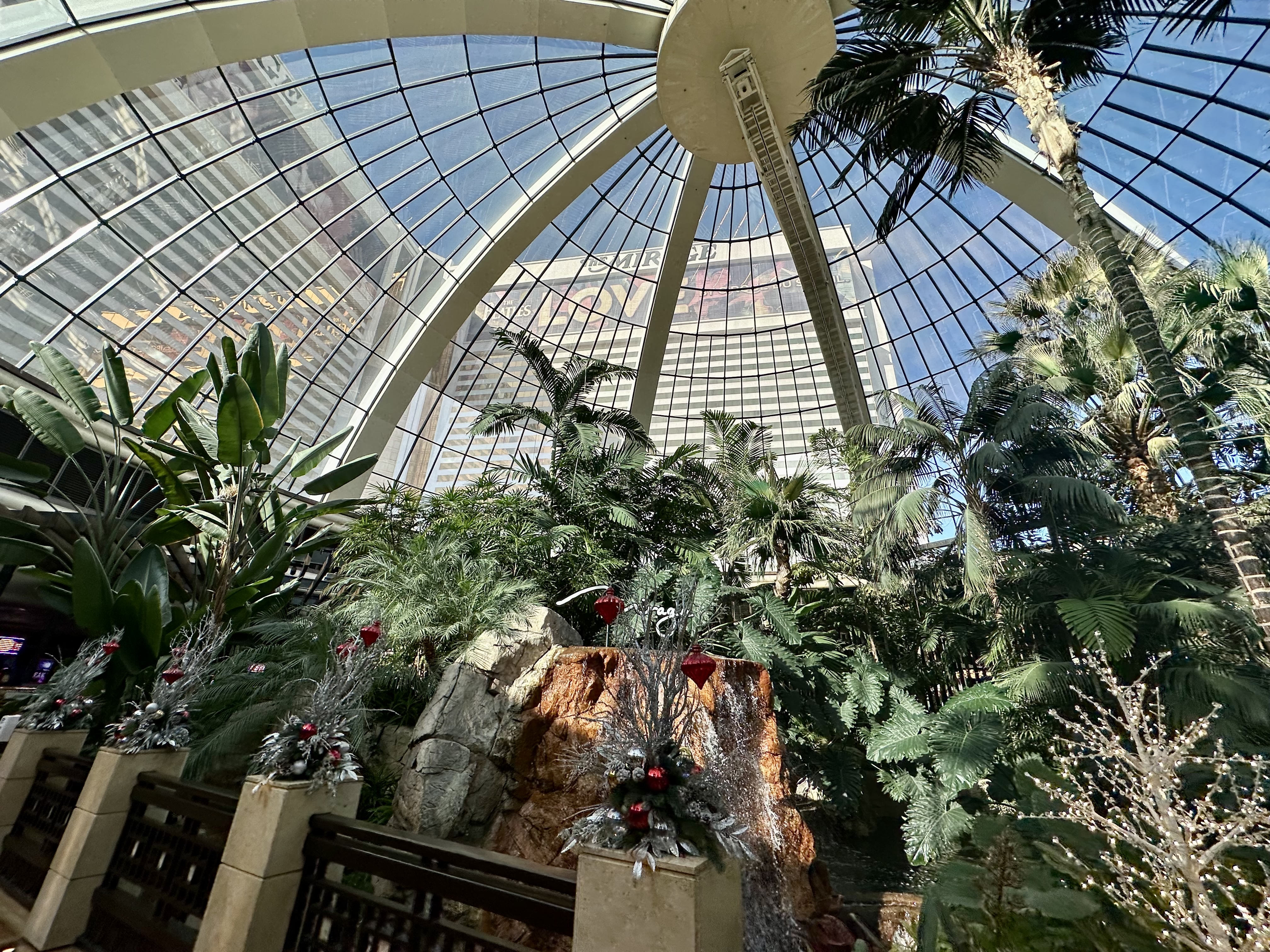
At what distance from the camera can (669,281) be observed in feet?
61.9

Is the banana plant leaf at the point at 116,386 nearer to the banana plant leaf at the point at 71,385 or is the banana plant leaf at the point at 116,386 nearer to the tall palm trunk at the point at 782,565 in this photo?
the banana plant leaf at the point at 71,385

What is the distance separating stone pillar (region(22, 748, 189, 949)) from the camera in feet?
14.3

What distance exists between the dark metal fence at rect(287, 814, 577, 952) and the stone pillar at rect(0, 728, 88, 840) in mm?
3971

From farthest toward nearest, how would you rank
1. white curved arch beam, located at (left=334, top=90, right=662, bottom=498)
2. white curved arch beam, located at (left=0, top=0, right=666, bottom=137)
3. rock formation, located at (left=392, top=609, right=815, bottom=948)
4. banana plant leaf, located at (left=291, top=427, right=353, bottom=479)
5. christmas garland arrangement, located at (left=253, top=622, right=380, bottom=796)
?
white curved arch beam, located at (left=334, top=90, right=662, bottom=498) < banana plant leaf, located at (left=291, top=427, right=353, bottom=479) < white curved arch beam, located at (left=0, top=0, right=666, bottom=137) < rock formation, located at (left=392, top=609, right=815, bottom=948) < christmas garland arrangement, located at (left=253, top=622, right=380, bottom=796)

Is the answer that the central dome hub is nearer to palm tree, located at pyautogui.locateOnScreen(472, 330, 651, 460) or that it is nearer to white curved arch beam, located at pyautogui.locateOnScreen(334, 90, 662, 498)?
white curved arch beam, located at pyautogui.locateOnScreen(334, 90, 662, 498)

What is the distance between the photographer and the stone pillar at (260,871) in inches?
138

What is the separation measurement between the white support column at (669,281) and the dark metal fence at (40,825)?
16142 millimetres

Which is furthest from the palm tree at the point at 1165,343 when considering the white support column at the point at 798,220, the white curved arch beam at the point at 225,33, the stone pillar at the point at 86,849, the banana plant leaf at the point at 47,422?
the banana plant leaf at the point at 47,422

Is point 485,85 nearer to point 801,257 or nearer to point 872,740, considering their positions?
point 801,257

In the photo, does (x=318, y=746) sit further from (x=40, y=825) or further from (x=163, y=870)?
(x=40, y=825)

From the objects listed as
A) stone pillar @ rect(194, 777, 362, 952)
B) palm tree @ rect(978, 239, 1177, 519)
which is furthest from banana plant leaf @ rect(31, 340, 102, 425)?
palm tree @ rect(978, 239, 1177, 519)

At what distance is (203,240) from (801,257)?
1488 cm

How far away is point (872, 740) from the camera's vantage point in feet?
32.4

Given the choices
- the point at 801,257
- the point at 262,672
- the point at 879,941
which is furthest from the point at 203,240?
the point at 879,941
